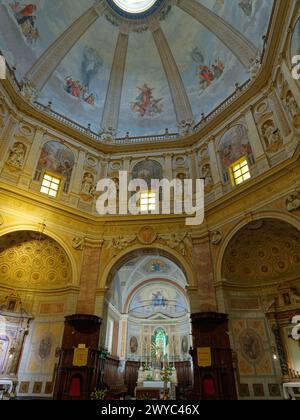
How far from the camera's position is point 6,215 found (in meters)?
13.7

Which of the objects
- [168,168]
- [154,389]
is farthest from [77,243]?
[154,389]

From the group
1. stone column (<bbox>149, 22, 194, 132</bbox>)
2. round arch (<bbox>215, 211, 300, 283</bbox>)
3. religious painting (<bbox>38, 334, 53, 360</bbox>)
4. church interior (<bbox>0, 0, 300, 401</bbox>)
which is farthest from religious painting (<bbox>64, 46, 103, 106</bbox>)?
religious painting (<bbox>38, 334, 53, 360</bbox>)

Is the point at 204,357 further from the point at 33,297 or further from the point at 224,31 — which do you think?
the point at 224,31

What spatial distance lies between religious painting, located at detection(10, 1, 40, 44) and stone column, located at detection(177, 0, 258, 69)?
10.8 meters

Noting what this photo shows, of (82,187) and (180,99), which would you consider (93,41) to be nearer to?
(180,99)

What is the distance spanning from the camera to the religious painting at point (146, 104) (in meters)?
22.1

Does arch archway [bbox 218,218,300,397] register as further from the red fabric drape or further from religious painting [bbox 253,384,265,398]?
the red fabric drape

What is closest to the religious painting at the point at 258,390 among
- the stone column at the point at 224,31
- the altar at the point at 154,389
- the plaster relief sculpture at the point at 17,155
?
the altar at the point at 154,389

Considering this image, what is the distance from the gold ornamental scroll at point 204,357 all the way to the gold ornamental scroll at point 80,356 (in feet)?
17.5

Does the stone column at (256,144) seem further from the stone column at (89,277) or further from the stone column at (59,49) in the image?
the stone column at (59,49)

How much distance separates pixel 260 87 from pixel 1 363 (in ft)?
67.2

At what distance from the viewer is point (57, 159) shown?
1759 centimetres

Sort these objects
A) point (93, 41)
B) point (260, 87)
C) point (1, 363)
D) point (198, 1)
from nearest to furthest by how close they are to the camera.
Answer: point (1, 363), point (260, 87), point (198, 1), point (93, 41)

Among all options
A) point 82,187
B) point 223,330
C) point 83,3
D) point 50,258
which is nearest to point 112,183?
point 82,187
